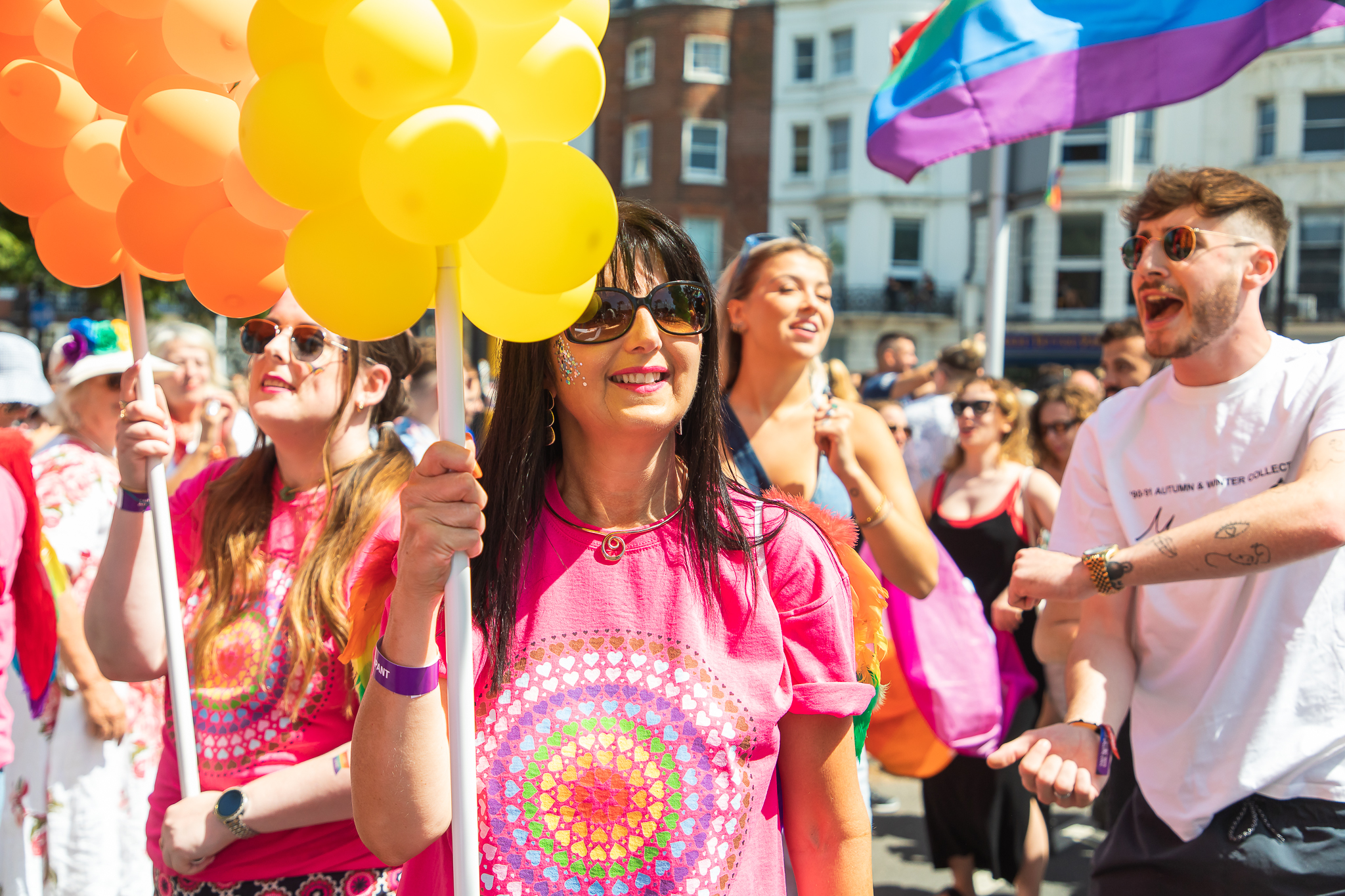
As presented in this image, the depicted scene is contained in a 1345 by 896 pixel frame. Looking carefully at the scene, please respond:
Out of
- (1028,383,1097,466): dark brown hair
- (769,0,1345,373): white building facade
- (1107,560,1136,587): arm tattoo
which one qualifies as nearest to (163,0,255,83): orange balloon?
(1107,560,1136,587): arm tattoo

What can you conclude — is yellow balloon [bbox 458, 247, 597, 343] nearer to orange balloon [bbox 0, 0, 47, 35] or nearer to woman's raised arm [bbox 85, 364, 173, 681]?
woman's raised arm [bbox 85, 364, 173, 681]

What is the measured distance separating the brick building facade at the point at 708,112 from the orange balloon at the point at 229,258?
97.5ft

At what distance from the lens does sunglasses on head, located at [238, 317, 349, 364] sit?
233 cm

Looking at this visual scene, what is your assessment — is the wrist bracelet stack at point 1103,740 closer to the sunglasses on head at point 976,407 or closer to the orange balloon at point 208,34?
the orange balloon at point 208,34

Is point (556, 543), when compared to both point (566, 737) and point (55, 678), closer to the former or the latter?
point (566, 737)

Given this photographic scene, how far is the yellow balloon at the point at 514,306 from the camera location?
1469mm

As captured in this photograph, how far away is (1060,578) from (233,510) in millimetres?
1823

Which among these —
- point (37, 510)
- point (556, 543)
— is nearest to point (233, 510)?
point (37, 510)

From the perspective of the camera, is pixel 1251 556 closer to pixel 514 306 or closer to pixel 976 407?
pixel 514 306

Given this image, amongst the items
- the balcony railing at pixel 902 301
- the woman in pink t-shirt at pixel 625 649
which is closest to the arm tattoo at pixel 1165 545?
the woman in pink t-shirt at pixel 625 649

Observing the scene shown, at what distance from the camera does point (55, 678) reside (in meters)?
3.41

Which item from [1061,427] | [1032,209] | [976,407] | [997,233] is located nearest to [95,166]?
[976,407]

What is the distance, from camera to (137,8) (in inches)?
74.5

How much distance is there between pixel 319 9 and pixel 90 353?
3044 millimetres
